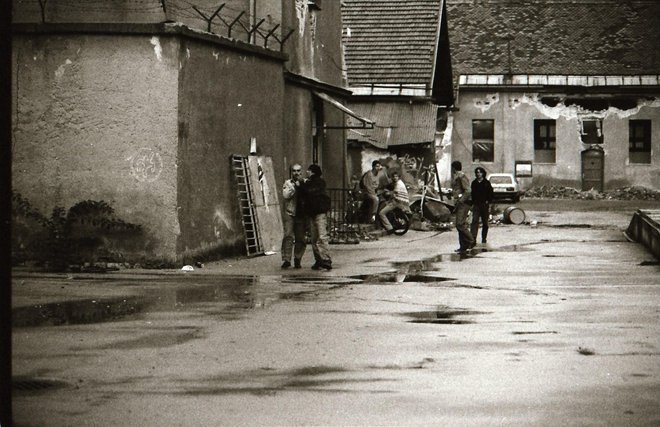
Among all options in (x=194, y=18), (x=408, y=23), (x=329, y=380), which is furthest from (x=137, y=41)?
(x=408, y=23)

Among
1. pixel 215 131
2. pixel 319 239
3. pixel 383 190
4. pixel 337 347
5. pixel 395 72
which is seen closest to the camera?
pixel 337 347

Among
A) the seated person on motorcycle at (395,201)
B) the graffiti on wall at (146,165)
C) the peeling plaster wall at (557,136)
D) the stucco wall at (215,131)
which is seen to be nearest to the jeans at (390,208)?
the seated person on motorcycle at (395,201)

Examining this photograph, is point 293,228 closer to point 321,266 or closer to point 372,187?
point 321,266

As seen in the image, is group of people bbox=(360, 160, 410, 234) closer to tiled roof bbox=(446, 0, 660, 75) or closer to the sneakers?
the sneakers

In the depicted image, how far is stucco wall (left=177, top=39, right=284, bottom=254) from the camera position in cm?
1916

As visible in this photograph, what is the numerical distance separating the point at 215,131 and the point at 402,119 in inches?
951

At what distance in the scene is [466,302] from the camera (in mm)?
14125

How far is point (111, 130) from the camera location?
61.4ft

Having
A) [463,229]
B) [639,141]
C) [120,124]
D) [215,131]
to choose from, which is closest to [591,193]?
[639,141]

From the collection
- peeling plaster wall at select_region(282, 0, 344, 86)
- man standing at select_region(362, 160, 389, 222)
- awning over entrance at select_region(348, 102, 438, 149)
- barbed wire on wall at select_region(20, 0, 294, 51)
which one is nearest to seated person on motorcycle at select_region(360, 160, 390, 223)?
man standing at select_region(362, 160, 389, 222)

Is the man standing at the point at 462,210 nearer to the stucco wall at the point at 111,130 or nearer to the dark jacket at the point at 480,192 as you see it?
the dark jacket at the point at 480,192

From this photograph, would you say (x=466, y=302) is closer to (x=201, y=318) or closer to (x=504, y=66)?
(x=201, y=318)

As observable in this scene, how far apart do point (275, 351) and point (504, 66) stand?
51961 mm

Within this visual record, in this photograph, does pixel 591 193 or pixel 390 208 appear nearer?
pixel 390 208
